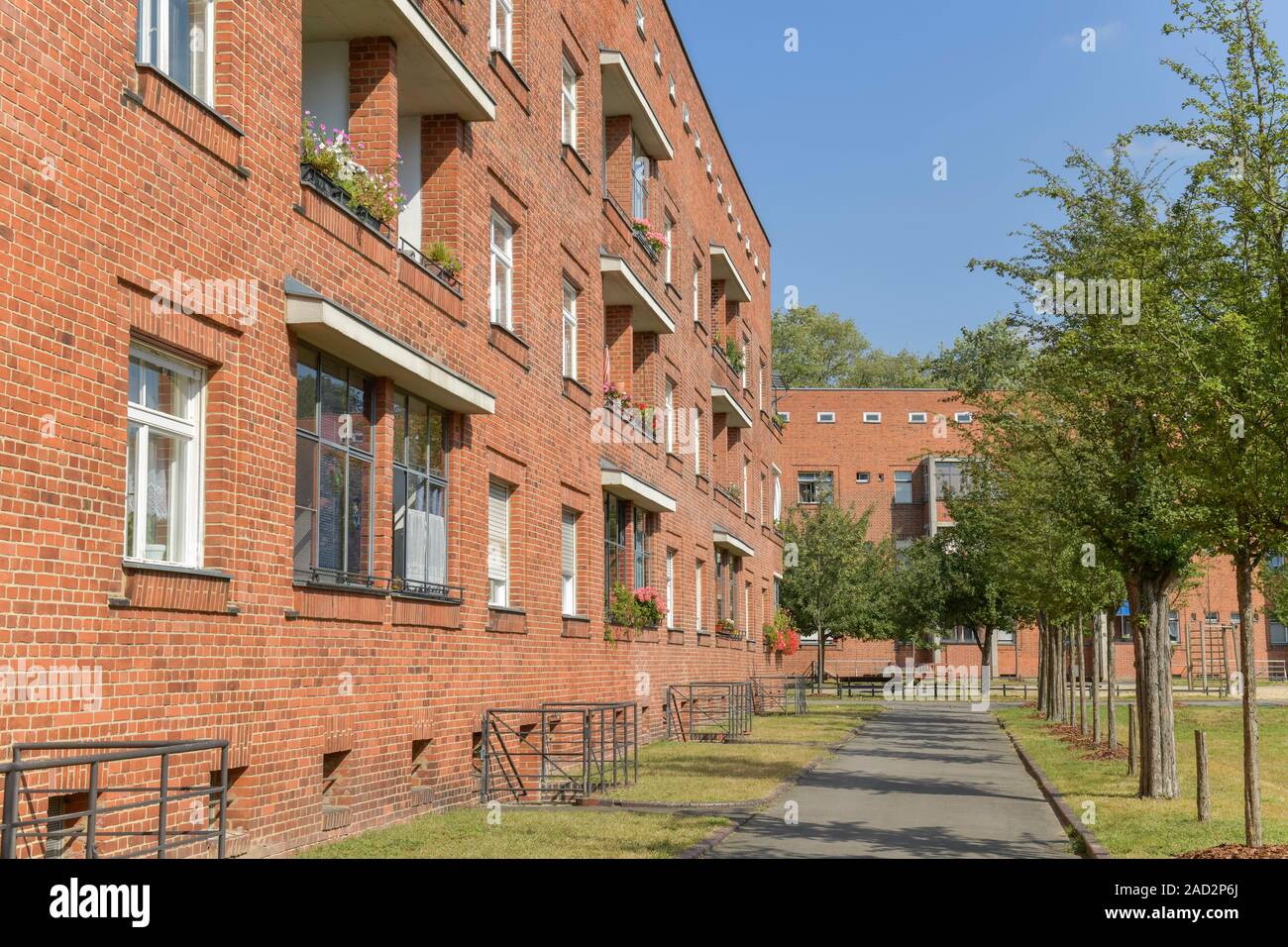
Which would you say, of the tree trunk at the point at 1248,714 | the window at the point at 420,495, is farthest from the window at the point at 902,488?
the tree trunk at the point at 1248,714

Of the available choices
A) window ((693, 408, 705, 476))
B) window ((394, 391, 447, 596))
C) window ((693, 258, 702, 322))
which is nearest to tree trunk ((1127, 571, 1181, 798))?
window ((394, 391, 447, 596))

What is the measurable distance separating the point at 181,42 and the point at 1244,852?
995 centimetres

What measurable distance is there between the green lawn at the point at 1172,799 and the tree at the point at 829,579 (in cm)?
2449

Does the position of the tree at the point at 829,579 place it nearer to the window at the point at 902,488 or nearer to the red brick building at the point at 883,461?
the red brick building at the point at 883,461

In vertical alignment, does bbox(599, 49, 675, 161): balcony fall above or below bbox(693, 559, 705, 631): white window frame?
above

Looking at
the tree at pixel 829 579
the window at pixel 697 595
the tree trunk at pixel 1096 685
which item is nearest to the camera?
the tree trunk at pixel 1096 685

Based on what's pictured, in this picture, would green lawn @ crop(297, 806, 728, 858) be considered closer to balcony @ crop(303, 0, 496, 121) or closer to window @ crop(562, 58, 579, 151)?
balcony @ crop(303, 0, 496, 121)

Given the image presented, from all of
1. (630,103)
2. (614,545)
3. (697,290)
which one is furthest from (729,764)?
(697,290)

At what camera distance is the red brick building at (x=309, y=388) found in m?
8.41

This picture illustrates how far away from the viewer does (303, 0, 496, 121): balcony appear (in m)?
13.4

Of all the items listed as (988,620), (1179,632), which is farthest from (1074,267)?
(1179,632)

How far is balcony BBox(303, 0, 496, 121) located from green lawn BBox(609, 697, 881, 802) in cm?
811

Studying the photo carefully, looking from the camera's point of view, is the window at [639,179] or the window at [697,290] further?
the window at [697,290]
